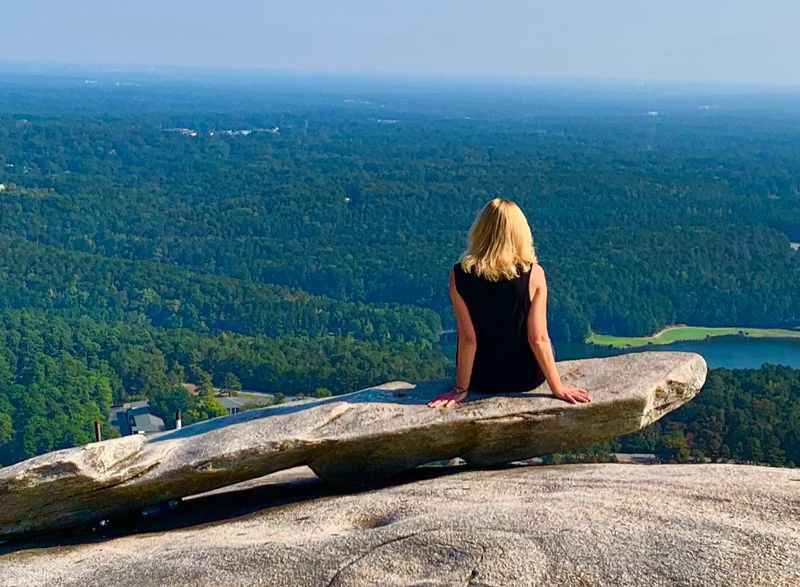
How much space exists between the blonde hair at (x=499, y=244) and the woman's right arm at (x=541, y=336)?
0.79ft

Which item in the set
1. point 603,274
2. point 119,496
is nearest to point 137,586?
point 119,496

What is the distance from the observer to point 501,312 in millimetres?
11156

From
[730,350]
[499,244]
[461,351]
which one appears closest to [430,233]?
[730,350]

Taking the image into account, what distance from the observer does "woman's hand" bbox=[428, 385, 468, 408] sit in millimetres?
11508

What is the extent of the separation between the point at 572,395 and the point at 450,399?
147 cm

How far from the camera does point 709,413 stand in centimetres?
4866

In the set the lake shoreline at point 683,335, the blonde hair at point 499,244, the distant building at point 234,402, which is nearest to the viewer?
the blonde hair at point 499,244

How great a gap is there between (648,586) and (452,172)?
187 m

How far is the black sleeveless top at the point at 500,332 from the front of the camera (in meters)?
11.0

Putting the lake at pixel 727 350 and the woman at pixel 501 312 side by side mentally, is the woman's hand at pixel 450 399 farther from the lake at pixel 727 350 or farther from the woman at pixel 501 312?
the lake at pixel 727 350

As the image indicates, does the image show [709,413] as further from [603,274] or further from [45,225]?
[45,225]

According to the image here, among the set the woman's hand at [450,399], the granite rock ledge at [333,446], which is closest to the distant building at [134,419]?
the granite rock ledge at [333,446]

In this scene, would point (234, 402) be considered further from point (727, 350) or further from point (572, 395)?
point (572, 395)

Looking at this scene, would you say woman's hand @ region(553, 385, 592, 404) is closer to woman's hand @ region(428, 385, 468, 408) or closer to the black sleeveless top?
the black sleeveless top
